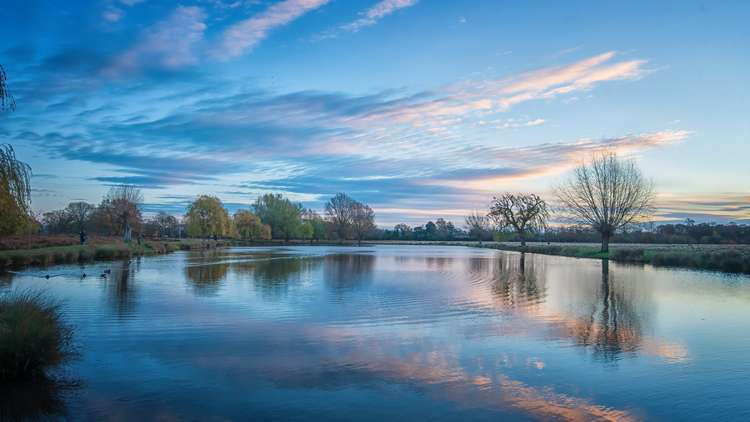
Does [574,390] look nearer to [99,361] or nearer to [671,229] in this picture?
[99,361]

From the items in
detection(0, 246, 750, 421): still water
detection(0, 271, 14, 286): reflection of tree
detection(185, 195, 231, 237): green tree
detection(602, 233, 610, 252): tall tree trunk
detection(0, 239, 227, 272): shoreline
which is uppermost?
detection(185, 195, 231, 237): green tree

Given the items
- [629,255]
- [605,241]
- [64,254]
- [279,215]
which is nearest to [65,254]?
[64,254]

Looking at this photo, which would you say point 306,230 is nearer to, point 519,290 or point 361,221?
point 361,221

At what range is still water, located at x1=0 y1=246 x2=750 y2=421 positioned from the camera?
6410 mm

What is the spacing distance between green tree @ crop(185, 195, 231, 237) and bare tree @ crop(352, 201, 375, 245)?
128ft

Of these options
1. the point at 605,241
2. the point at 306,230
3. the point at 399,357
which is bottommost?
the point at 399,357

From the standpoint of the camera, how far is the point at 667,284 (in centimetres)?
2178

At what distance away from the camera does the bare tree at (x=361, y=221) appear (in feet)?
371

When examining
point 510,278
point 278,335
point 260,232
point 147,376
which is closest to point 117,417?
point 147,376

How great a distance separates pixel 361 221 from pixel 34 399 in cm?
10700

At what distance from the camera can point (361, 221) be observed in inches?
4466

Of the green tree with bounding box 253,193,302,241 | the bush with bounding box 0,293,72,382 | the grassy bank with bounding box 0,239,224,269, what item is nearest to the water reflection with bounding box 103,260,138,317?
the bush with bounding box 0,293,72,382

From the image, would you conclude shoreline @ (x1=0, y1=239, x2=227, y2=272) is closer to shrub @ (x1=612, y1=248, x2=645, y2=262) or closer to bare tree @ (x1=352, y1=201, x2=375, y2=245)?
shrub @ (x1=612, y1=248, x2=645, y2=262)

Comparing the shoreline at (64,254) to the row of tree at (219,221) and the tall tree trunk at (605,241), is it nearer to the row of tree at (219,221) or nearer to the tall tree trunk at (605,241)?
the row of tree at (219,221)
